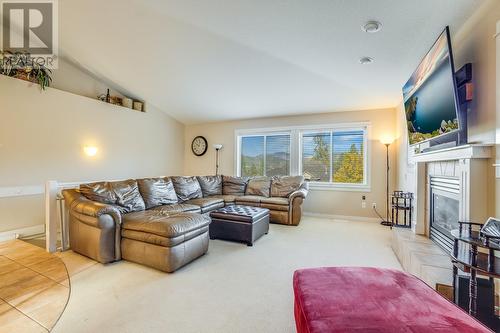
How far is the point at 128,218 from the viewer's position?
9.27 feet

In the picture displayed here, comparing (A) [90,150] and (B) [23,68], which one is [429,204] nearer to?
(A) [90,150]

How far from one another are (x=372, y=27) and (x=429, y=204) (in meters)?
2.26

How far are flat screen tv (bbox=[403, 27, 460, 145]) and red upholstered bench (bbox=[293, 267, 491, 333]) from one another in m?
1.63

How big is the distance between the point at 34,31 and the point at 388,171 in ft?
22.8

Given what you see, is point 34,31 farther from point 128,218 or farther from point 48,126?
point 128,218

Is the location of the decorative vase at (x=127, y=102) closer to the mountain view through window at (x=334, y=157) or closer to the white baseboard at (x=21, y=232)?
the white baseboard at (x=21, y=232)

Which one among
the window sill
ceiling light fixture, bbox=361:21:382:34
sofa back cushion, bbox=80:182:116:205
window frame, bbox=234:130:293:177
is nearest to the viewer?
ceiling light fixture, bbox=361:21:382:34

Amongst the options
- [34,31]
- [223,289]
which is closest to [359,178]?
[223,289]

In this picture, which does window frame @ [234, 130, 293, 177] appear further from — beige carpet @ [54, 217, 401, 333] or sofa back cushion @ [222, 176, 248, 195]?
beige carpet @ [54, 217, 401, 333]

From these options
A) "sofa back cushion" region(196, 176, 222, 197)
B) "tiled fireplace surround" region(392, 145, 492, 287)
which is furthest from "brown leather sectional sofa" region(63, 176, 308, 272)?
"tiled fireplace surround" region(392, 145, 492, 287)

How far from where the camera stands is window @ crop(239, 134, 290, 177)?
579 cm

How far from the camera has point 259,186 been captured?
5.28m

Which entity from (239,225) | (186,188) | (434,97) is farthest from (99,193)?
(434,97)

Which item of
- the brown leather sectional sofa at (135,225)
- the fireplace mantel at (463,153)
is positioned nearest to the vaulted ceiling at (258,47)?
the fireplace mantel at (463,153)
